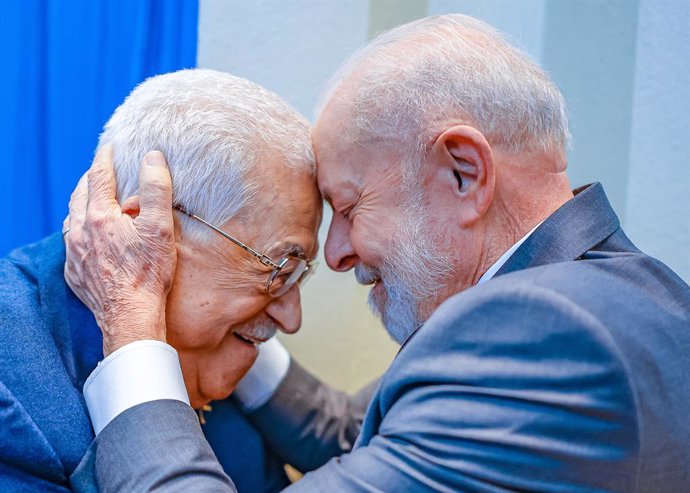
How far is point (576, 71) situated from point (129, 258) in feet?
4.06

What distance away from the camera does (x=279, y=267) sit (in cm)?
181

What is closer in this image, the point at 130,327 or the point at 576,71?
the point at 130,327

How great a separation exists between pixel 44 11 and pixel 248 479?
126cm

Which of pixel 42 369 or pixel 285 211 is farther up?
pixel 285 211

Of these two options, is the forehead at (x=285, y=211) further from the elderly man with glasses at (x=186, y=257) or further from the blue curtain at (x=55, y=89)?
the blue curtain at (x=55, y=89)

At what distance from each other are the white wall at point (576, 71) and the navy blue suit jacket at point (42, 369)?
0.84 meters

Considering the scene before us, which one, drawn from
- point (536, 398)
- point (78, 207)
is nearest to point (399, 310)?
point (536, 398)

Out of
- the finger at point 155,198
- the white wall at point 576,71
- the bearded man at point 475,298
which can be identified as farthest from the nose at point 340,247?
the white wall at point 576,71

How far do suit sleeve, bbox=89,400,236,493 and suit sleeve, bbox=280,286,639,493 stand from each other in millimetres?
261

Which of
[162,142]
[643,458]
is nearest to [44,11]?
[162,142]

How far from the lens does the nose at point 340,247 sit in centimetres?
183

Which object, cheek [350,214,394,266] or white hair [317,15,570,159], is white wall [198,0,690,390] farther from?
cheek [350,214,394,266]

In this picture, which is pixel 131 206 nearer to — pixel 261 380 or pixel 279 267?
pixel 279 267

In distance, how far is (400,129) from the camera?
1.67m
